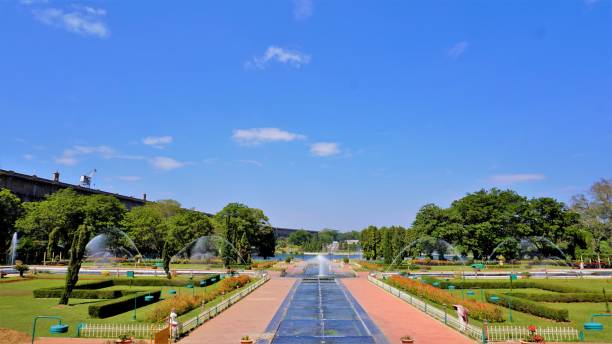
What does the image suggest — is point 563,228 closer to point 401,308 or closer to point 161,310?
point 401,308

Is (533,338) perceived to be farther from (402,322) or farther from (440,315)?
(402,322)

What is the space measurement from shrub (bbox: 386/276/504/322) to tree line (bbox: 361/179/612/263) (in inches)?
1482

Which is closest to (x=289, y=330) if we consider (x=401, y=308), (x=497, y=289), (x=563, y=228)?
(x=401, y=308)

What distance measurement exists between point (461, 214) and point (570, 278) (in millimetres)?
33189

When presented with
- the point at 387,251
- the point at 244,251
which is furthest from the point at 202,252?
the point at 387,251

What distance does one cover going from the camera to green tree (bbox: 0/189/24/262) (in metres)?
74.2

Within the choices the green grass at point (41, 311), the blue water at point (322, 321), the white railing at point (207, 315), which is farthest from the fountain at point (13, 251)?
the blue water at point (322, 321)

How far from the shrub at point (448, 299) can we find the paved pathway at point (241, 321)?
10.8m

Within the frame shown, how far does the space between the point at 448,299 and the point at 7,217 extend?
248 ft

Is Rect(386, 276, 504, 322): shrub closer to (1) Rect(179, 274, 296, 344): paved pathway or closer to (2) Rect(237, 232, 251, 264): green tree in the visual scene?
(1) Rect(179, 274, 296, 344): paved pathway

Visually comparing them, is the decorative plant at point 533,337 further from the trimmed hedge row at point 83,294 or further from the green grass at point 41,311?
the trimmed hedge row at point 83,294

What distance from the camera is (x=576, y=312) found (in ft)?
96.7

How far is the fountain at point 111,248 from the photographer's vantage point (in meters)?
88.1

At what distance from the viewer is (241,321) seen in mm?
25531
